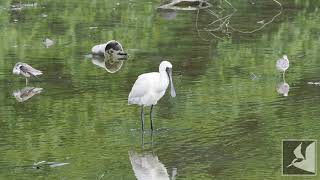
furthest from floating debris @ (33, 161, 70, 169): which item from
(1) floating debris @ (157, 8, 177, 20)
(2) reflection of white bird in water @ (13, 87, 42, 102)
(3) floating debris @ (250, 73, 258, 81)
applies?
(1) floating debris @ (157, 8, 177, 20)

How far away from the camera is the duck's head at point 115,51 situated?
18.7 metres

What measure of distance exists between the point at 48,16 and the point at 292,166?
49.3ft

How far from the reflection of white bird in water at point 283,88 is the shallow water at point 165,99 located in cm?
14

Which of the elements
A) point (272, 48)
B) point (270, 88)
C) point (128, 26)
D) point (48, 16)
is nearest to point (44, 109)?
point (270, 88)

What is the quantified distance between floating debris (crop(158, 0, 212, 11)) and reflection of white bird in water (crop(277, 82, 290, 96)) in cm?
1088

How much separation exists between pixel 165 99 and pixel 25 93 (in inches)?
94.0

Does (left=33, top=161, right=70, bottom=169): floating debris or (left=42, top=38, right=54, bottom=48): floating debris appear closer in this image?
(left=33, top=161, right=70, bottom=169): floating debris

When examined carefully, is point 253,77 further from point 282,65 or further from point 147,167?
point 147,167

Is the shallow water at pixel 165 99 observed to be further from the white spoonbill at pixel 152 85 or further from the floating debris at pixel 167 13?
the white spoonbill at pixel 152 85

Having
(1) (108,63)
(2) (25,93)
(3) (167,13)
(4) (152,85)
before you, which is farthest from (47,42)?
(4) (152,85)

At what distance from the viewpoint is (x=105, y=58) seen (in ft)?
61.0

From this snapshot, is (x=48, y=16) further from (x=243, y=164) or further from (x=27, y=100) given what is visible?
(x=243, y=164)

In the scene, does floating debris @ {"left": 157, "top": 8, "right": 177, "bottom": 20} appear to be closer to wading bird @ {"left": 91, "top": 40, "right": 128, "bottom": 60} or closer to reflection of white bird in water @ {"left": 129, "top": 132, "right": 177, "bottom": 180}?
wading bird @ {"left": 91, "top": 40, "right": 128, "bottom": 60}

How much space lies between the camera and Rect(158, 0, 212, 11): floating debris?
1040 inches
